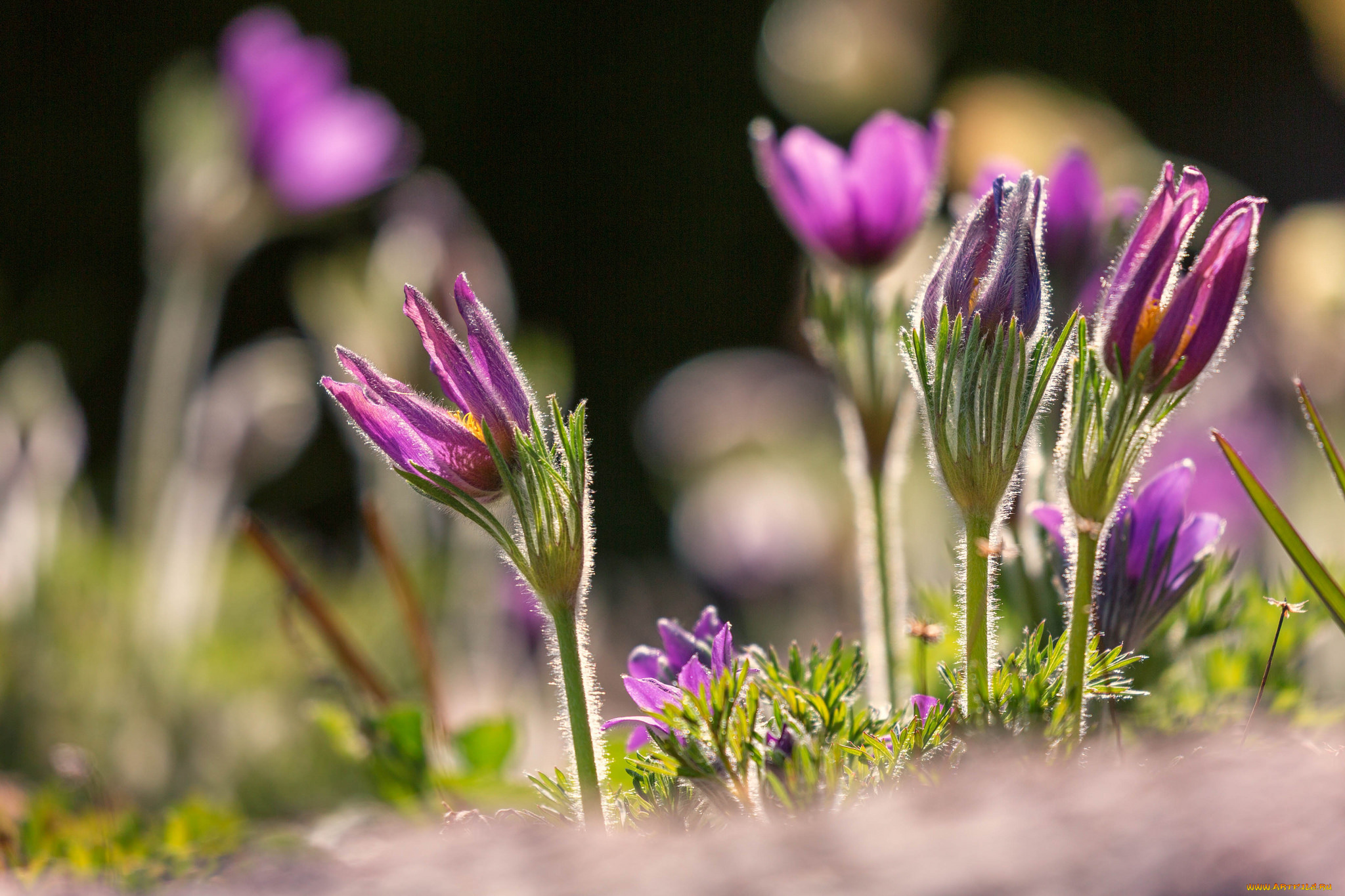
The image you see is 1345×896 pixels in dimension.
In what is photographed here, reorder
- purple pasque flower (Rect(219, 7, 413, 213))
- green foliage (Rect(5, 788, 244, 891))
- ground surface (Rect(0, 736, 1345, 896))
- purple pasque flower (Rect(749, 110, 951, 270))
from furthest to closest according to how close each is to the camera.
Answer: purple pasque flower (Rect(219, 7, 413, 213)) → purple pasque flower (Rect(749, 110, 951, 270)) → green foliage (Rect(5, 788, 244, 891)) → ground surface (Rect(0, 736, 1345, 896))

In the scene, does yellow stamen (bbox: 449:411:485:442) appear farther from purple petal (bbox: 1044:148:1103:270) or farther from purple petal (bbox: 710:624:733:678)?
purple petal (bbox: 1044:148:1103:270)

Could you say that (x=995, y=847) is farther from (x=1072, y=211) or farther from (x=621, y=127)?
(x=621, y=127)

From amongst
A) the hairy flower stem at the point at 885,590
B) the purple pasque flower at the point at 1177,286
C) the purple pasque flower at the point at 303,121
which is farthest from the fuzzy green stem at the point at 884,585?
the purple pasque flower at the point at 303,121

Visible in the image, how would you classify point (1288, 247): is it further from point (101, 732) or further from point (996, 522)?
point (101, 732)

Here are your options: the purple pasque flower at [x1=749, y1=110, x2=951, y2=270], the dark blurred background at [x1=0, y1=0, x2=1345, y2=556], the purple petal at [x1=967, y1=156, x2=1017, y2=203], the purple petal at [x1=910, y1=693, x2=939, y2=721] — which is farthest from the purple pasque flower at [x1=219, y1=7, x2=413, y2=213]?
the dark blurred background at [x1=0, y1=0, x2=1345, y2=556]

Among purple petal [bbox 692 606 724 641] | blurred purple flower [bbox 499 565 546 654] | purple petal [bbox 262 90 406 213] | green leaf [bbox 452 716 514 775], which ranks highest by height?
purple petal [bbox 262 90 406 213]
